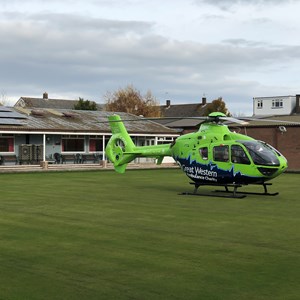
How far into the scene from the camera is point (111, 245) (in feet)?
30.4

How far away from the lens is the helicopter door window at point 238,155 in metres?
17.1

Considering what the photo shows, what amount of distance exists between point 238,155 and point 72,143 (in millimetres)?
23698

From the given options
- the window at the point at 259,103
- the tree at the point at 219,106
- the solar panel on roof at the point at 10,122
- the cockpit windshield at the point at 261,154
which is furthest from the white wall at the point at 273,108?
the cockpit windshield at the point at 261,154

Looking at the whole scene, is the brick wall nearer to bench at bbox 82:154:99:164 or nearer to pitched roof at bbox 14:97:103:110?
bench at bbox 82:154:99:164

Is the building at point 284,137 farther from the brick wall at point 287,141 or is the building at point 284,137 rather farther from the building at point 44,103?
the building at point 44,103

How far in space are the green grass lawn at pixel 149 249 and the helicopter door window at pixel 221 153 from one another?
1.95 m

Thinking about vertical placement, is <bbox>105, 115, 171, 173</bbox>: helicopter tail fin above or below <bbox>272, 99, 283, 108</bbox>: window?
below

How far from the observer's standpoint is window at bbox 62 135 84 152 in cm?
3881

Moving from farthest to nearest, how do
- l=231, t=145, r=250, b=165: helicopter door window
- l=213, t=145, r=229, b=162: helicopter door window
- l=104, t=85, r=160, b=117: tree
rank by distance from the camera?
l=104, t=85, r=160, b=117: tree < l=213, t=145, r=229, b=162: helicopter door window < l=231, t=145, r=250, b=165: helicopter door window

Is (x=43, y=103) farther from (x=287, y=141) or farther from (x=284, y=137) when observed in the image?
(x=287, y=141)

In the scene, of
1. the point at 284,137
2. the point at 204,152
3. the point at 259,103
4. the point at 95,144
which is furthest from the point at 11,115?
the point at 259,103

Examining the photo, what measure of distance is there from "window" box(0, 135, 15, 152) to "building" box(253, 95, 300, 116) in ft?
166

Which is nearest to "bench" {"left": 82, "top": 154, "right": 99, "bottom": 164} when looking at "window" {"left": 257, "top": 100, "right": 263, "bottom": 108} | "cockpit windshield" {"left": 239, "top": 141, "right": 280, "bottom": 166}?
"cockpit windshield" {"left": 239, "top": 141, "right": 280, "bottom": 166}

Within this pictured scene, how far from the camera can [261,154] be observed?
1688 centimetres
